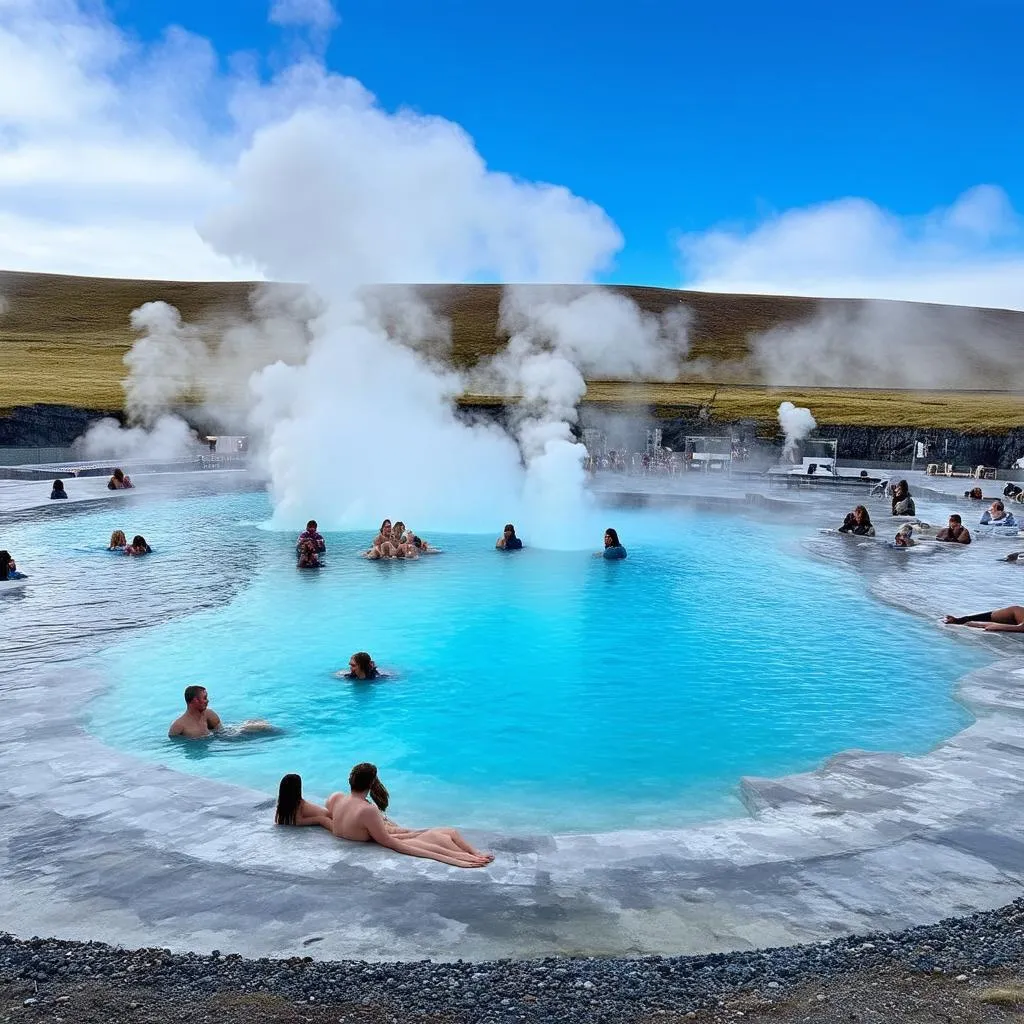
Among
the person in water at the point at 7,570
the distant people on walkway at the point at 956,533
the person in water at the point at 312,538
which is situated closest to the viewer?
the person in water at the point at 7,570

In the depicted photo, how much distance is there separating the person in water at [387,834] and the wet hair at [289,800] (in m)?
0.29

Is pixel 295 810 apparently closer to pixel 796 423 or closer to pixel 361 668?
pixel 361 668

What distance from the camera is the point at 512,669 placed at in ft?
46.8

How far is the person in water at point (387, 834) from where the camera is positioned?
663 cm

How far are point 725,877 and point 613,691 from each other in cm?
689

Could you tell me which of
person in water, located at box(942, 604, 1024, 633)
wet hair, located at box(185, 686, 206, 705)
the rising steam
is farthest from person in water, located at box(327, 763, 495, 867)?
the rising steam

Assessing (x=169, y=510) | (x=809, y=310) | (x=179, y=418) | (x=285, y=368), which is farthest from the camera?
(x=809, y=310)

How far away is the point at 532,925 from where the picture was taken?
18.2 ft

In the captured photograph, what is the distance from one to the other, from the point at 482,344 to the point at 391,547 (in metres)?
85.9

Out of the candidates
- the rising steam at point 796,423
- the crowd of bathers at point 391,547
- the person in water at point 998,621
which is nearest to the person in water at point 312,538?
the crowd of bathers at point 391,547

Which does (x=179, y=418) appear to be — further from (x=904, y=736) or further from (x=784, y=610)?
(x=904, y=736)

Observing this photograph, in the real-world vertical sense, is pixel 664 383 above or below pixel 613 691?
above

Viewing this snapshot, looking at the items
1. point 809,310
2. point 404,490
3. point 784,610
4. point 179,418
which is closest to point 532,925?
point 784,610

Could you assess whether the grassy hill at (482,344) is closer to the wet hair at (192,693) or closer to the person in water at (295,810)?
the wet hair at (192,693)
